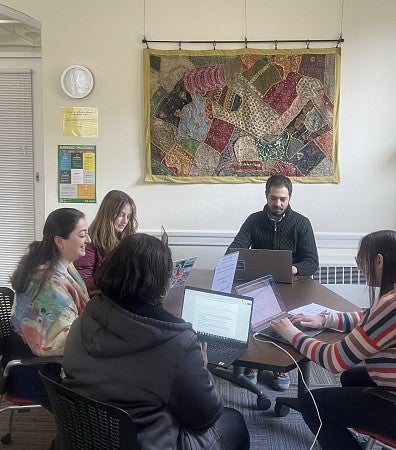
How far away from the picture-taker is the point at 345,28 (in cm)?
346

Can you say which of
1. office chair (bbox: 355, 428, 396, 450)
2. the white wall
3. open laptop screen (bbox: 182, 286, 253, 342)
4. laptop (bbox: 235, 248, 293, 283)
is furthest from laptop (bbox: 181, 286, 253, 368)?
the white wall

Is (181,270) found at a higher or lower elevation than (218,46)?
lower

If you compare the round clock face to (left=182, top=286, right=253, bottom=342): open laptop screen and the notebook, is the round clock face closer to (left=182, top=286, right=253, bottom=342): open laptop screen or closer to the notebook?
the notebook

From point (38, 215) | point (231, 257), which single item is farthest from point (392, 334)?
point (38, 215)

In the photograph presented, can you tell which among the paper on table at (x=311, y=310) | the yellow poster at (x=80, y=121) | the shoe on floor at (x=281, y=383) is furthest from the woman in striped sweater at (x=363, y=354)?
the yellow poster at (x=80, y=121)

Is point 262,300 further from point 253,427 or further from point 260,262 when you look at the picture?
point 253,427

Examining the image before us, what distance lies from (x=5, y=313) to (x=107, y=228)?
0.81 meters

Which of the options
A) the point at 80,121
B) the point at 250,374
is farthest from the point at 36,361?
the point at 80,121

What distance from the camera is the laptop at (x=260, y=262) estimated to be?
246cm

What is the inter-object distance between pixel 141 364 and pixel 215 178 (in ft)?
8.29

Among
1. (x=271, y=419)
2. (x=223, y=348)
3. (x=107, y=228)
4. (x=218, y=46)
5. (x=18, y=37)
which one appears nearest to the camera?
(x=223, y=348)

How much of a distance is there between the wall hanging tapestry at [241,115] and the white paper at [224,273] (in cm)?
161

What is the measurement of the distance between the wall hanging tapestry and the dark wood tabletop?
1079 millimetres

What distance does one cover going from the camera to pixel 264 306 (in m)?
1.87
